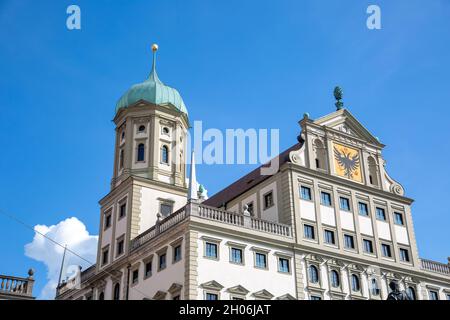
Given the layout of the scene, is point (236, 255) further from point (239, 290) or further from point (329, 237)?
point (329, 237)

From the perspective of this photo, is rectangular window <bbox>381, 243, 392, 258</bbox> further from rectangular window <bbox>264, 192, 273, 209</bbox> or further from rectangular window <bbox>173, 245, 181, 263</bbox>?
rectangular window <bbox>173, 245, 181, 263</bbox>

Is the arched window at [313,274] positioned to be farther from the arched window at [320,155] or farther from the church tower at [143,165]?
the church tower at [143,165]

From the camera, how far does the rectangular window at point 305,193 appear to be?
51562 mm

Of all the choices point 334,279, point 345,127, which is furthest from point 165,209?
point 345,127

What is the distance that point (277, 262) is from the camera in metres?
46.9

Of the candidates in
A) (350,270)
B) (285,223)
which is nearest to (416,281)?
(350,270)

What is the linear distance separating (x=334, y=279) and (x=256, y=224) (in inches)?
321

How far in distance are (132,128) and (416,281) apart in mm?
29344

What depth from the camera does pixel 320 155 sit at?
5522 cm

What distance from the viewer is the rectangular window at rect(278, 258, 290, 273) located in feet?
154

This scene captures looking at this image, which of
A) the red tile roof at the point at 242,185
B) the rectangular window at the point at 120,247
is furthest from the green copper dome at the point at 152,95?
the rectangular window at the point at 120,247
